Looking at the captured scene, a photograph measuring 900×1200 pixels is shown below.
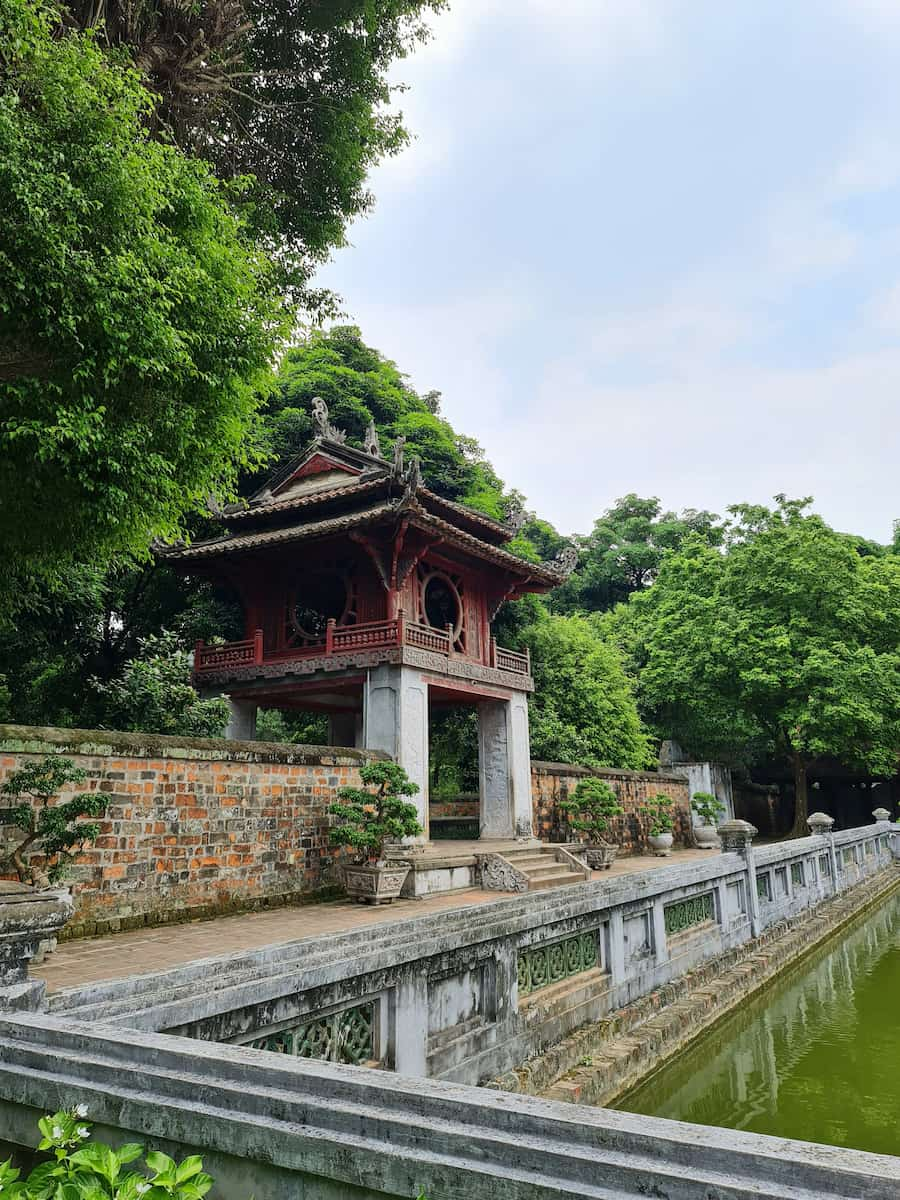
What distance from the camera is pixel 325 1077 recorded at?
74.0 inches

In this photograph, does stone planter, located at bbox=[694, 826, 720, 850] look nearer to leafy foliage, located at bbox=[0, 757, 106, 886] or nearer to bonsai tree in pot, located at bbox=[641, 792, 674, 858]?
bonsai tree in pot, located at bbox=[641, 792, 674, 858]

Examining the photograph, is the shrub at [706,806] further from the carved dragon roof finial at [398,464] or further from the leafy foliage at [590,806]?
the carved dragon roof finial at [398,464]

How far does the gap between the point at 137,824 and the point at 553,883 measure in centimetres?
655

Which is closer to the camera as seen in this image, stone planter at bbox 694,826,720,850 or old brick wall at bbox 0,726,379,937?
old brick wall at bbox 0,726,379,937

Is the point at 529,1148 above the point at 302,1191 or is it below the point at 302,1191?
above

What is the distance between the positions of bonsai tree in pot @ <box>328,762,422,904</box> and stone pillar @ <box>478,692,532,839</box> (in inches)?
162

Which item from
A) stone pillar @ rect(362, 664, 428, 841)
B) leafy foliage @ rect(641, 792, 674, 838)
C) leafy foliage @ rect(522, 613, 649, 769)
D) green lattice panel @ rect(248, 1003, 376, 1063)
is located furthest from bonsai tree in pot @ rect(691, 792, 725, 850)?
green lattice panel @ rect(248, 1003, 376, 1063)

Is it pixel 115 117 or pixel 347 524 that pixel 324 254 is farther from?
pixel 115 117

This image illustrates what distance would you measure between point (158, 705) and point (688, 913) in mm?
8591

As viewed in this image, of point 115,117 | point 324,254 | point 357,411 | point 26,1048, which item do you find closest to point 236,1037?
point 26,1048

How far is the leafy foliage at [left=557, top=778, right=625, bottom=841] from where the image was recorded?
14.7m

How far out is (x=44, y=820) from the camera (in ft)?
21.2

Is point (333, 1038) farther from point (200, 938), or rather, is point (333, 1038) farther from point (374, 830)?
point (374, 830)

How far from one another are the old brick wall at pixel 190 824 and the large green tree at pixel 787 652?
14685 millimetres
